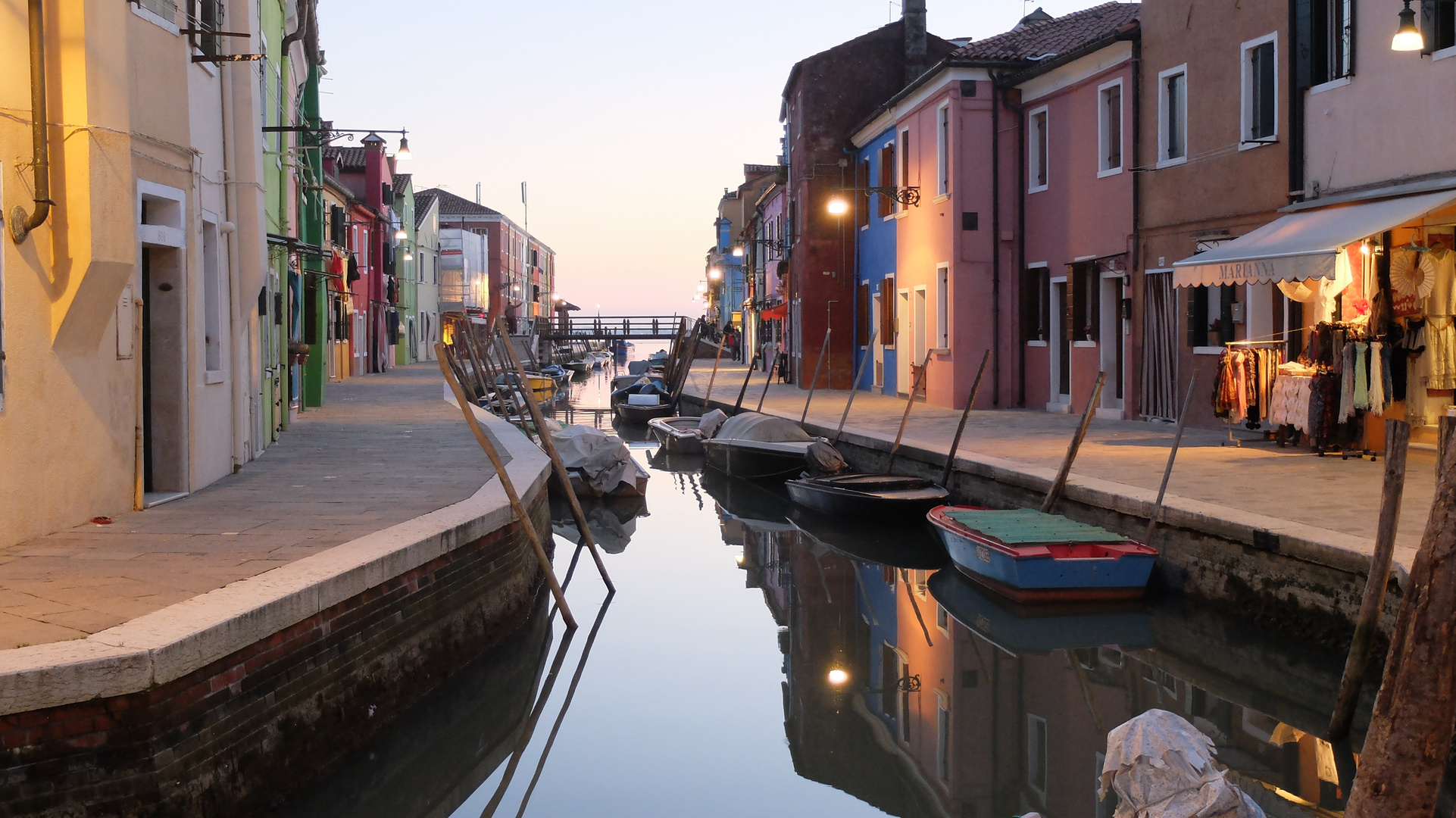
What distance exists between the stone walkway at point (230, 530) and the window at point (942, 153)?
10.8 m

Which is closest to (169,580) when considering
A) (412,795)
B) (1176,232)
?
(412,795)

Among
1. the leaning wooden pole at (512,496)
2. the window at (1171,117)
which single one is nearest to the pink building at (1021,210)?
the window at (1171,117)

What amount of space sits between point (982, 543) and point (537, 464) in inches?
158

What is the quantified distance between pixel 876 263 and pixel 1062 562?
61.8ft

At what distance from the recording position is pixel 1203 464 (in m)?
12.5

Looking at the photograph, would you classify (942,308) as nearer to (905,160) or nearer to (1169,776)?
(905,160)

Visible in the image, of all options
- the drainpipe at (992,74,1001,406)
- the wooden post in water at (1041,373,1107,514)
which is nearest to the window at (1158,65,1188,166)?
the drainpipe at (992,74,1001,406)

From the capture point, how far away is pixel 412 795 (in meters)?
6.30

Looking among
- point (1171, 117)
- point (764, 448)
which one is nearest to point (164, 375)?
point (764, 448)

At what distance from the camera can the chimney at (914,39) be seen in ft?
92.1

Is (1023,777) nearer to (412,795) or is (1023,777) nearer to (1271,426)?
(412,795)

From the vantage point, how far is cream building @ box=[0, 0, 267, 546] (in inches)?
299

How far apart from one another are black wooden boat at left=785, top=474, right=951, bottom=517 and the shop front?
341 centimetres

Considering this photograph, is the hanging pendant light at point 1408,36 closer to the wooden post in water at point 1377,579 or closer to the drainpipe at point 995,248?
the wooden post in water at point 1377,579
